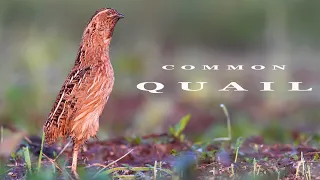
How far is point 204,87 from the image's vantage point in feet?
43.3

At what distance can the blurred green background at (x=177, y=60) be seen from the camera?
12.3 metres

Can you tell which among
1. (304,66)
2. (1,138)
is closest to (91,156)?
(1,138)

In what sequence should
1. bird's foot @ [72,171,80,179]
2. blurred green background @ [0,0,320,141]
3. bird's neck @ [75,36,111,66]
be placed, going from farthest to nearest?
blurred green background @ [0,0,320,141]
bird's neck @ [75,36,111,66]
bird's foot @ [72,171,80,179]

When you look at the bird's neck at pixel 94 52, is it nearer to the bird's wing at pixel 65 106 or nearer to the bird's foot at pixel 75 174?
the bird's wing at pixel 65 106

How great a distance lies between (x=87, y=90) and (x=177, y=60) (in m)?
10.2

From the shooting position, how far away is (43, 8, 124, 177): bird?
277 inches

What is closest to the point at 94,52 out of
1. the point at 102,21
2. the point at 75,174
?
the point at 102,21

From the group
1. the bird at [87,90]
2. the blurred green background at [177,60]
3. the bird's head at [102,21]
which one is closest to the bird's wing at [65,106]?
the bird at [87,90]

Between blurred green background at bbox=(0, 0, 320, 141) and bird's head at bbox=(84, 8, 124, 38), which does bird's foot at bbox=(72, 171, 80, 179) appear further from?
blurred green background at bbox=(0, 0, 320, 141)

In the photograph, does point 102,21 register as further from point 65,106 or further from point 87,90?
point 65,106

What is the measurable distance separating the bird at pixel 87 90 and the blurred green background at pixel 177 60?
302 centimetres

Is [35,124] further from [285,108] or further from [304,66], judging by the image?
[304,66]

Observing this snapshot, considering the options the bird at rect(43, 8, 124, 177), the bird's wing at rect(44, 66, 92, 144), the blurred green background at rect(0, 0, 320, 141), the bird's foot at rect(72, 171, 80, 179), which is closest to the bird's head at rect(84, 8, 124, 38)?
the bird at rect(43, 8, 124, 177)

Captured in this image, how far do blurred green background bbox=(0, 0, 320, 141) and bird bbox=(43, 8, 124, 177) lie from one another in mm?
3021
